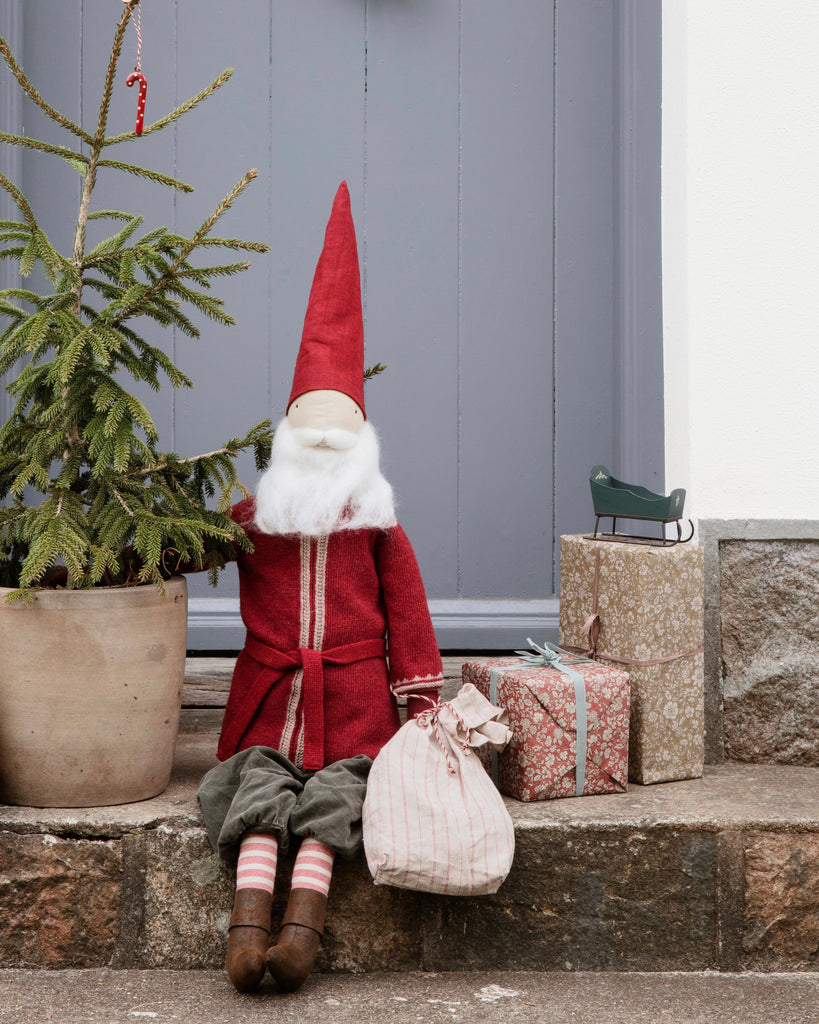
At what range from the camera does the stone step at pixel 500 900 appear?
Result: 180 cm

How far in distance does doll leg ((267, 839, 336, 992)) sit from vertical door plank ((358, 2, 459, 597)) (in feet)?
3.75

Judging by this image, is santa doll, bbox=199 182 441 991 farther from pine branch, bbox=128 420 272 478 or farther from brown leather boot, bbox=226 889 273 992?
brown leather boot, bbox=226 889 273 992

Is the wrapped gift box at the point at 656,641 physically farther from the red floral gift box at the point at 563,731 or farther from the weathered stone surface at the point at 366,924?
the weathered stone surface at the point at 366,924

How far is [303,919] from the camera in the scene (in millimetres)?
1678

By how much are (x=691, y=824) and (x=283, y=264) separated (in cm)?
173

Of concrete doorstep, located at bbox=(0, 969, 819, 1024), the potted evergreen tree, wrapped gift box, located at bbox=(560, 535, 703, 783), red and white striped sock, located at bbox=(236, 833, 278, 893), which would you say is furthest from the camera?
wrapped gift box, located at bbox=(560, 535, 703, 783)

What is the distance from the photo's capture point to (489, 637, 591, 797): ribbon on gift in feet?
6.54

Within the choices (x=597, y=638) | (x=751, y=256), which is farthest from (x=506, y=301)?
(x=597, y=638)

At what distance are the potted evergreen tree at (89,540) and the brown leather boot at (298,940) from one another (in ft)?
1.36

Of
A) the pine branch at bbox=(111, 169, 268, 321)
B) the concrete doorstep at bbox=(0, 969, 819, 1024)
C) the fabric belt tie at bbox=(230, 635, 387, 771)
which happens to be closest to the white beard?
the fabric belt tie at bbox=(230, 635, 387, 771)

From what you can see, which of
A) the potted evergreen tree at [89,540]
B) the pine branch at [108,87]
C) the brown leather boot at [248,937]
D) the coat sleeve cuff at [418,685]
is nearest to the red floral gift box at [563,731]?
the coat sleeve cuff at [418,685]

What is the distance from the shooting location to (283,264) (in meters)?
2.74

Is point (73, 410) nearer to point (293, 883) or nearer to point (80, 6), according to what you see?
point (293, 883)

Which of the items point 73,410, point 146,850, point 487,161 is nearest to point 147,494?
point 73,410
